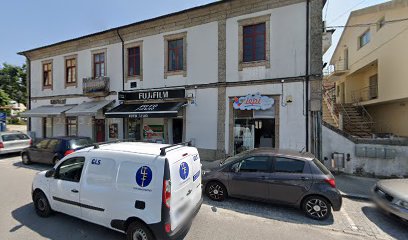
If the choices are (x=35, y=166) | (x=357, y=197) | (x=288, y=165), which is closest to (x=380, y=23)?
(x=357, y=197)

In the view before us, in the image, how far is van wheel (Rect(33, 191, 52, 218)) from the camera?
451 centimetres

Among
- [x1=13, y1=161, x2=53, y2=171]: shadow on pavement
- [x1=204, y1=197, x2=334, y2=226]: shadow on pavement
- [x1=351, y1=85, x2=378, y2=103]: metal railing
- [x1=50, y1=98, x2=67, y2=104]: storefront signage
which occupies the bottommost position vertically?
[x1=204, y1=197, x2=334, y2=226]: shadow on pavement

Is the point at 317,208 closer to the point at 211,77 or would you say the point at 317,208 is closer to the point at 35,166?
the point at 211,77

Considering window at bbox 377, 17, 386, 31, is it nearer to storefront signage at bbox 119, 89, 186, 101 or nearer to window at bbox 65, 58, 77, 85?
storefront signage at bbox 119, 89, 186, 101

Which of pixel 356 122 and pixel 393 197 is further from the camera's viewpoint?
pixel 356 122

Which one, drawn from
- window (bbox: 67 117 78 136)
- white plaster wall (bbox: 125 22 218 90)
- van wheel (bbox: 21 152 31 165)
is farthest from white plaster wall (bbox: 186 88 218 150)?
window (bbox: 67 117 78 136)

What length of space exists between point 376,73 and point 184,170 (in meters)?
17.1

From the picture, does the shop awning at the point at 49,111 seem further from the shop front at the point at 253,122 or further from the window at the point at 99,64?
the shop front at the point at 253,122

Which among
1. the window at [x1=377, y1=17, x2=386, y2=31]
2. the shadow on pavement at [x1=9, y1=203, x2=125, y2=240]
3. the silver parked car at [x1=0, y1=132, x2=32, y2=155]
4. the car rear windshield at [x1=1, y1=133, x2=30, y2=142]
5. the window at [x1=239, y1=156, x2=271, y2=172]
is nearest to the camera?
the shadow on pavement at [x1=9, y1=203, x2=125, y2=240]

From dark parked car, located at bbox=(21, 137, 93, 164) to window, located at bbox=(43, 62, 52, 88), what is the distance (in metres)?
8.74

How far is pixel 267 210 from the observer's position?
511cm

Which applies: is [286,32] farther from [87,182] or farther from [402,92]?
[87,182]

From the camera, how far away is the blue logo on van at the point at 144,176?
10.9 feet

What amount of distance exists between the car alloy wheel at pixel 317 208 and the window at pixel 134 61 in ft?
36.8
